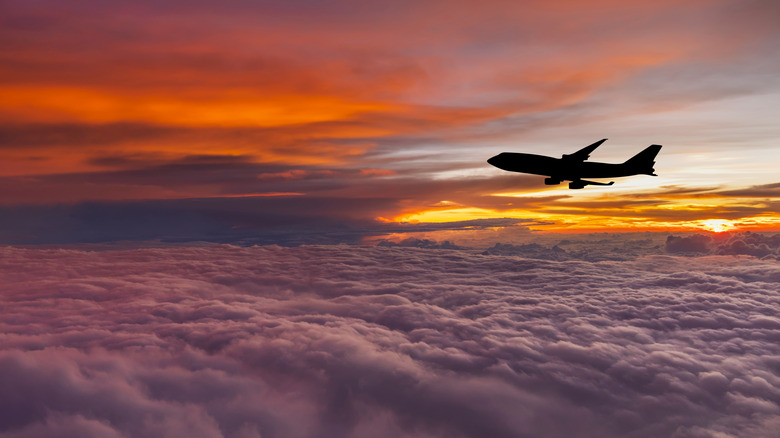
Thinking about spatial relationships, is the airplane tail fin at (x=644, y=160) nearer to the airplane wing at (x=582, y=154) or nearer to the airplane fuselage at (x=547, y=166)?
the airplane fuselage at (x=547, y=166)

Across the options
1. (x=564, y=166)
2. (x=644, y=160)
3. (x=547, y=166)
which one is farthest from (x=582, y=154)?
(x=644, y=160)

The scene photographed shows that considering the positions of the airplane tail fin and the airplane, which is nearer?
the airplane

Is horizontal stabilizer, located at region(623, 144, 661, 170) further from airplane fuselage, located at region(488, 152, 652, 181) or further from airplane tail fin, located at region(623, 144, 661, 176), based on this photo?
airplane fuselage, located at region(488, 152, 652, 181)

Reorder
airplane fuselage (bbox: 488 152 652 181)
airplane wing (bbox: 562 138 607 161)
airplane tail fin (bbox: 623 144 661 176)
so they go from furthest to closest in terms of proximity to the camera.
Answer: airplane tail fin (bbox: 623 144 661 176), airplane fuselage (bbox: 488 152 652 181), airplane wing (bbox: 562 138 607 161)

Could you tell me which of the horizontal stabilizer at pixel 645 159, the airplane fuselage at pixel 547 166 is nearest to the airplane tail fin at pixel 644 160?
the horizontal stabilizer at pixel 645 159

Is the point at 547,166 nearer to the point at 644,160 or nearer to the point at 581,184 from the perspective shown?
the point at 581,184

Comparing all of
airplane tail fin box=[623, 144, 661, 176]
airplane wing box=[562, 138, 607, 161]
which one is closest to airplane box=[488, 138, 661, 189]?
airplane wing box=[562, 138, 607, 161]

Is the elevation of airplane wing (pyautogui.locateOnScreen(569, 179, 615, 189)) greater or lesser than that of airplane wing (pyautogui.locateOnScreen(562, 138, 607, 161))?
lesser
